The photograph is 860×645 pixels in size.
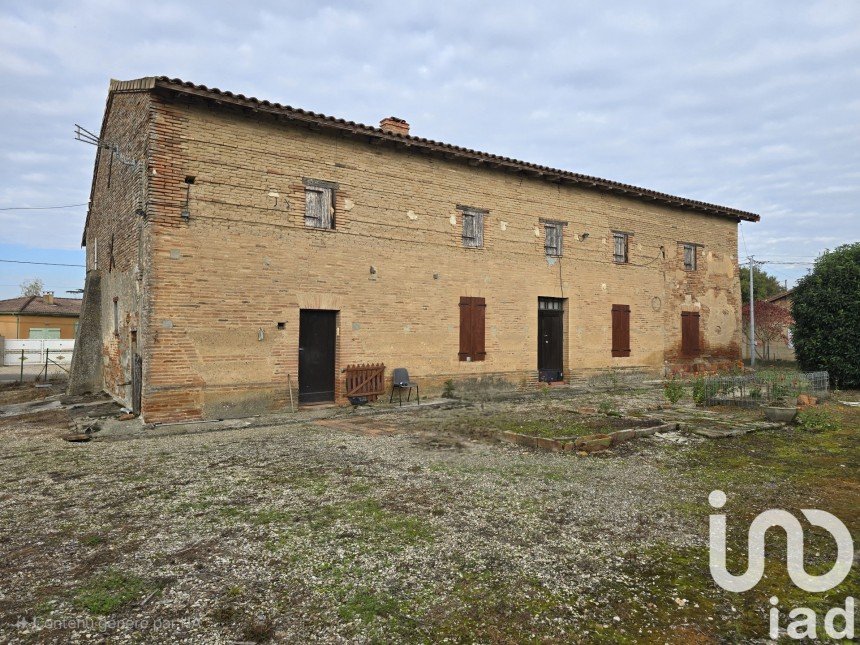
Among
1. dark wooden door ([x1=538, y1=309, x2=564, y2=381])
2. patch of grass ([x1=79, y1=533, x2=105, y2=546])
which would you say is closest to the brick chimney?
dark wooden door ([x1=538, y1=309, x2=564, y2=381])

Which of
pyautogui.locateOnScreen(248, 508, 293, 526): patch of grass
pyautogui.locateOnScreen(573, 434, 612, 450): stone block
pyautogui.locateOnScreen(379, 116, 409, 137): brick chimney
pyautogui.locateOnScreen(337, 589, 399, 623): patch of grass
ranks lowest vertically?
pyautogui.locateOnScreen(337, 589, 399, 623): patch of grass

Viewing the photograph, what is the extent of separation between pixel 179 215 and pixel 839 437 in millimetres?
11835

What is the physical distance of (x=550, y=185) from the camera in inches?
587

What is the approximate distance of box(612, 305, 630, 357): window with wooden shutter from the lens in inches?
635

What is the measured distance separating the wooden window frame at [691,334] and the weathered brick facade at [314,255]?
137 cm

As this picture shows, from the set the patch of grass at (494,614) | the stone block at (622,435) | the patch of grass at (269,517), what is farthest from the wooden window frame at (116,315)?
the patch of grass at (494,614)

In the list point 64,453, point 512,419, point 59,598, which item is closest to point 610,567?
point 59,598

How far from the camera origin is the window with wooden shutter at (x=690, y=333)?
1788 cm

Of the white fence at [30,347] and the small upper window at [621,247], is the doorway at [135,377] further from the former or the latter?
the white fence at [30,347]

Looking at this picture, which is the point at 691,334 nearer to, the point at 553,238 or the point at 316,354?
the point at 553,238

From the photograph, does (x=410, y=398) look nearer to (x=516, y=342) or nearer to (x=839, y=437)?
(x=516, y=342)

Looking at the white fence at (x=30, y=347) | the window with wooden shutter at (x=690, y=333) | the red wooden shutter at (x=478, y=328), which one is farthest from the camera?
the white fence at (x=30, y=347)

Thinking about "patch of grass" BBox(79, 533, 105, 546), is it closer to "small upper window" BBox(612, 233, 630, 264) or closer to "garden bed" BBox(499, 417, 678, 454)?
"garden bed" BBox(499, 417, 678, 454)

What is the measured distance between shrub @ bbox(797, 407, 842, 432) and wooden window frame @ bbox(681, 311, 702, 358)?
27.9 ft
